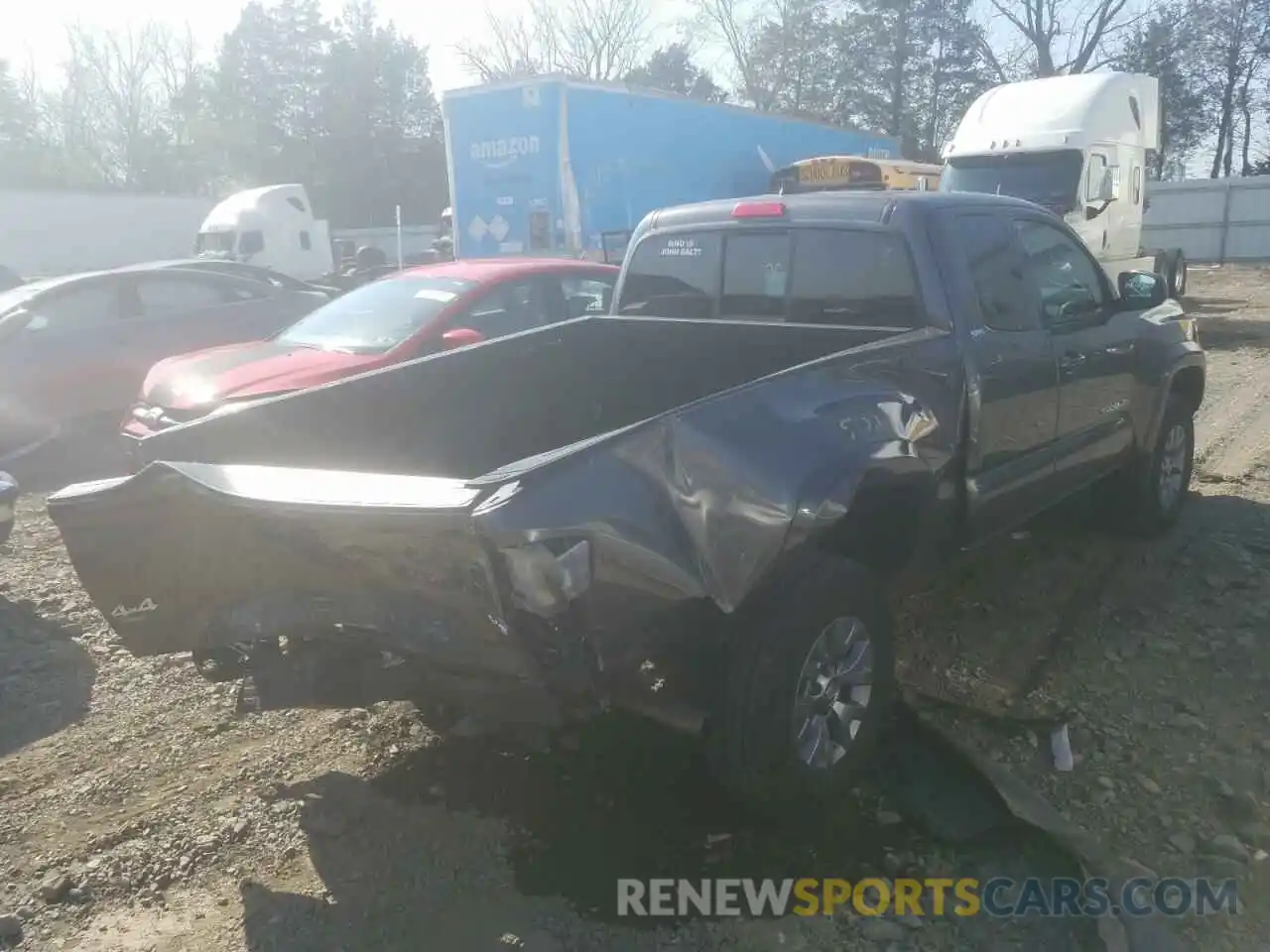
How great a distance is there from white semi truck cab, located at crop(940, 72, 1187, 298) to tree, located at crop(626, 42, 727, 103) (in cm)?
3283

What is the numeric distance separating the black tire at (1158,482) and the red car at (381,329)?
13.3 feet

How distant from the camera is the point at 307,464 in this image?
3.93m

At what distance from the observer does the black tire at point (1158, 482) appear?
5672 millimetres

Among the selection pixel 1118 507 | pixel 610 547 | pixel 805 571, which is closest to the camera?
pixel 610 547

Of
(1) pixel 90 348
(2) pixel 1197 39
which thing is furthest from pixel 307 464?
(2) pixel 1197 39

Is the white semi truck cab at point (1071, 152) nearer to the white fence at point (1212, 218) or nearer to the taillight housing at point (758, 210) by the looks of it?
the taillight housing at point (758, 210)

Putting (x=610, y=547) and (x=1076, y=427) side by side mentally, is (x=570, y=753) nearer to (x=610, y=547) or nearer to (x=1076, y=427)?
(x=610, y=547)

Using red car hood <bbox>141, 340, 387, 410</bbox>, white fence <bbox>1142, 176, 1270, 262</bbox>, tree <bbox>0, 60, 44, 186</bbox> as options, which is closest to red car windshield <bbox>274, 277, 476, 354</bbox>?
red car hood <bbox>141, 340, 387, 410</bbox>

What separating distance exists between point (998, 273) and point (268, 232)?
1911 cm

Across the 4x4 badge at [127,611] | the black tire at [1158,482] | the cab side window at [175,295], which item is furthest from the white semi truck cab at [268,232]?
the 4x4 badge at [127,611]

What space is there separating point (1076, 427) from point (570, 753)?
2803 mm

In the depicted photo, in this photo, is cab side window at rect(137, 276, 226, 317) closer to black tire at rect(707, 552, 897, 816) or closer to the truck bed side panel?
the truck bed side panel

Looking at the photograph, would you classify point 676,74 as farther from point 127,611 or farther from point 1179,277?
point 127,611

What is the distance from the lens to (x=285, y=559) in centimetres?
301
